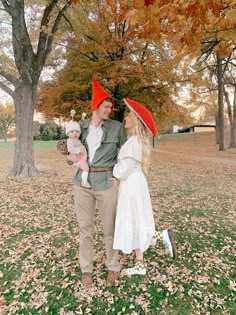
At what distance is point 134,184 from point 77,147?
653 mm

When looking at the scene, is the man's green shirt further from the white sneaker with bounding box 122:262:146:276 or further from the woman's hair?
the white sneaker with bounding box 122:262:146:276

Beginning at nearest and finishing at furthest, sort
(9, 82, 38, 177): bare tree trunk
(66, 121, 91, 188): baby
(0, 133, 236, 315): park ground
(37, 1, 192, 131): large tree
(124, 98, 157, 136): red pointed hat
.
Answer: (0, 133, 236, 315): park ground → (66, 121, 91, 188): baby → (124, 98, 157, 136): red pointed hat → (9, 82, 38, 177): bare tree trunk → (37, 1, 192, 131): large tree

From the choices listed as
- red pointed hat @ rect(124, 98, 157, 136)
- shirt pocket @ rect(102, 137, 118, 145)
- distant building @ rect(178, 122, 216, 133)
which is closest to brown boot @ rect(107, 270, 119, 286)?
shirt pocket @ rect(102, 137, 118, 145)

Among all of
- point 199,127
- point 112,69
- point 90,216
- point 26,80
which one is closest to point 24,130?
point 26,80

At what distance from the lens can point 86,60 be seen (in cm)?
1506

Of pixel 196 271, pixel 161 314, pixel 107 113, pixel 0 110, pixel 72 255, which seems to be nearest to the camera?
pixel 161 314

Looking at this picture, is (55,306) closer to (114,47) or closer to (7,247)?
(7,247)

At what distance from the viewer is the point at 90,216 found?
297 centimetres

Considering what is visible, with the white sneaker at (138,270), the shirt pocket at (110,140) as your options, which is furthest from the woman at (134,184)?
the white sneaker at (138,270)

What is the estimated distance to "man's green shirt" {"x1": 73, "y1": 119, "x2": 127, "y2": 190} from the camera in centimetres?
284

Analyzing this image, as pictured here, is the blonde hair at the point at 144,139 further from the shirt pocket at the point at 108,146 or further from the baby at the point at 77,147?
the baby at the point at 77,147

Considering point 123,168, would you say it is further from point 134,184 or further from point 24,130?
point 24,130

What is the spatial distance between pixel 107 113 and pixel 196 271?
1917 millimetres

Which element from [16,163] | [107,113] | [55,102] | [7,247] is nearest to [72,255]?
[7,247]
